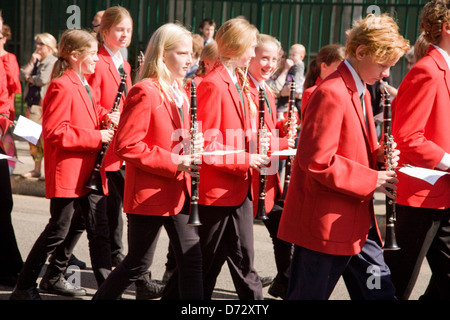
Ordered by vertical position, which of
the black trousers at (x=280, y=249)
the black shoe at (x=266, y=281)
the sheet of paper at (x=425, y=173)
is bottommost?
the black shoe at (x=266, y=281)

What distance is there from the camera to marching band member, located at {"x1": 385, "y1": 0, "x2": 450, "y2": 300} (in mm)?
3918

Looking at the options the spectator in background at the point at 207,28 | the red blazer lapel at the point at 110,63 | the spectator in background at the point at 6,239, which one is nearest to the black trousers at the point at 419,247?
the red blazer lapel at the point at 110,63

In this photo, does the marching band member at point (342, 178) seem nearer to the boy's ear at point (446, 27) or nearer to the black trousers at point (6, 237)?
the boy's ear at point (446, 27)

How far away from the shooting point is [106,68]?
5.76 m

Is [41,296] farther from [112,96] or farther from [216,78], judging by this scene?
[216,78]

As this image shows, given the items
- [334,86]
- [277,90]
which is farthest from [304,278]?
[277,90]

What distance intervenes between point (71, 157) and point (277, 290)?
5.63 ft

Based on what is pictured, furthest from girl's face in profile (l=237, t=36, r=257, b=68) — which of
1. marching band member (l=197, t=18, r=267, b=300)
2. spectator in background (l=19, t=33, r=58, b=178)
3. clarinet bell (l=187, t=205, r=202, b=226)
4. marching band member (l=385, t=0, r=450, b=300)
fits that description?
spectator in background (l=19, t=33, r=58, b=178)

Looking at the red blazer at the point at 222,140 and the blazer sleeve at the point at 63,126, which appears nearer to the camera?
the red blazer at the point at 222,140

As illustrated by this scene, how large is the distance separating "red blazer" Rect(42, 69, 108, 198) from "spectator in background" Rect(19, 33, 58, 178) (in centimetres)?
415

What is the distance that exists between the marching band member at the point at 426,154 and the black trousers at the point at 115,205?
87.5 inches

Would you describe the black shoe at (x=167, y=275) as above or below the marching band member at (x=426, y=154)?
below

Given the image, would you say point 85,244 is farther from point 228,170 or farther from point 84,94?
point 228,170

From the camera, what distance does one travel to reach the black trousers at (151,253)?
3992 millimetres
